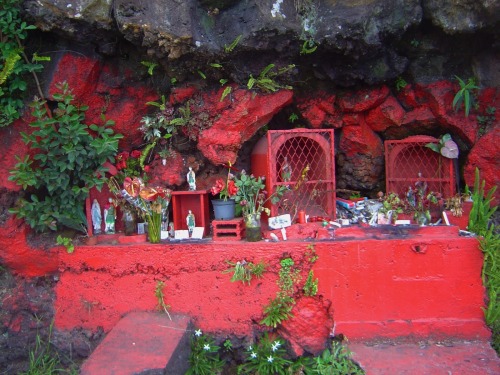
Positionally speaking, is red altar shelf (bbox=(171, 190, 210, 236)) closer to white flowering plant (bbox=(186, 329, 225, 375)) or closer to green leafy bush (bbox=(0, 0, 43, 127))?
white flowering plant (bbox=(186, 329, 225, 375))

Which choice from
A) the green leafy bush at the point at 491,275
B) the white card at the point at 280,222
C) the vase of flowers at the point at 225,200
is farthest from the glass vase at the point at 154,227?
the green leafy bush at the point at 491,275

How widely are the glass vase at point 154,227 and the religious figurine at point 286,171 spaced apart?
5.57ft

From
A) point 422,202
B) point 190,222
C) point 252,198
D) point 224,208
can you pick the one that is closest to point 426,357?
point 422,202

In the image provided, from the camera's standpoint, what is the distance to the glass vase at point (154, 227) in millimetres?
5633

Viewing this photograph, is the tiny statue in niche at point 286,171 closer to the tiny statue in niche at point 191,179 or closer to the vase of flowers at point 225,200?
the vase of flowers at point 225,200

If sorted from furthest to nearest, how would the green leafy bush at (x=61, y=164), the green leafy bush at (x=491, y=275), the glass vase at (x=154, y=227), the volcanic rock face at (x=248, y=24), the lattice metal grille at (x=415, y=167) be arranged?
the lattice metal grille at (x=415, y=167) < the glass vase at (x=154, y=227) < the green leafy bush at (x=61, y=164) < the volcanic rock face at (x=248, y=24) < the green leafy bush at (x=491, y=275)

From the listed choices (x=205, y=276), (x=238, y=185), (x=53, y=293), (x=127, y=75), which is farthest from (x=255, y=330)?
(x=127, y=75)

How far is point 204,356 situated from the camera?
5238 mm

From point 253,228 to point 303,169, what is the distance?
1.15 m

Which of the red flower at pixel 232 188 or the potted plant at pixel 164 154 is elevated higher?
the potted plant at pixel 164 154

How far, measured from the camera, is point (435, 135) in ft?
21.3

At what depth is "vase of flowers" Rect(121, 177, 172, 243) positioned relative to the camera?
5.66 meters

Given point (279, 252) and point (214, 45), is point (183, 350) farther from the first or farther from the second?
point (214, 45)

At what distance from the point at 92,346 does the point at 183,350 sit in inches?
54.5
